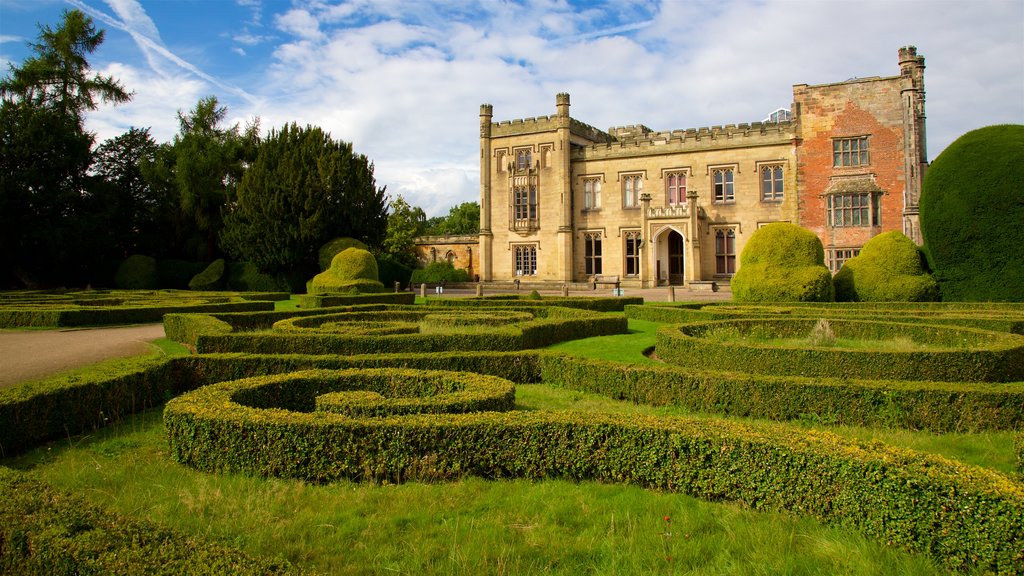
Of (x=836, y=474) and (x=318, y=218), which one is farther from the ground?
(x=318, y=218)

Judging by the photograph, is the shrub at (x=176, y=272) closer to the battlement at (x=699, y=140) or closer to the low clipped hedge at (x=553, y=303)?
the low clipped hedge at (x=553, y=303)

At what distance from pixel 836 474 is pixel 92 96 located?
4658cm

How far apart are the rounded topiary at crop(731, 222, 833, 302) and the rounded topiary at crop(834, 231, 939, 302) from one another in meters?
1.40

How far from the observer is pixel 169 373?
348 inches

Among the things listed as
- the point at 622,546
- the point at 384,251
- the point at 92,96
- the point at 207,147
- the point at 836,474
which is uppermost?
the point at 92,96

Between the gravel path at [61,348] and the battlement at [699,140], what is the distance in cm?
3175

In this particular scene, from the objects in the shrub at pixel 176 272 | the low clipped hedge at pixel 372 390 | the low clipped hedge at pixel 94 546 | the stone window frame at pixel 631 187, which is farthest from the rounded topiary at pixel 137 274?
the low clipped hedge at pixel 94 546

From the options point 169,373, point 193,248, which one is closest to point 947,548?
point 169,373

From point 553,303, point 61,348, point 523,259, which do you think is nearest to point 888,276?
point 553,303

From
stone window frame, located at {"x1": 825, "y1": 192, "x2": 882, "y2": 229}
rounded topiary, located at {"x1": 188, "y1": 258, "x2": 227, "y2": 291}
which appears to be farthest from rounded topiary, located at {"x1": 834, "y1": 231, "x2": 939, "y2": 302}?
rounded topiary, located at {"x1": 188, "y1": 258, "x2": 227, "y2": 291}

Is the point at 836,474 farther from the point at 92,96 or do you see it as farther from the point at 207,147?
the point at 92,96

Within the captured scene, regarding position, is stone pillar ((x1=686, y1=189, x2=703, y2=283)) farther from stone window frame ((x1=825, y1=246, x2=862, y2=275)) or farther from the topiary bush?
the topiary bush

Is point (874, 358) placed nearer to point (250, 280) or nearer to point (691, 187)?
point (691, 187)

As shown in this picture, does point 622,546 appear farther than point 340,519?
No
